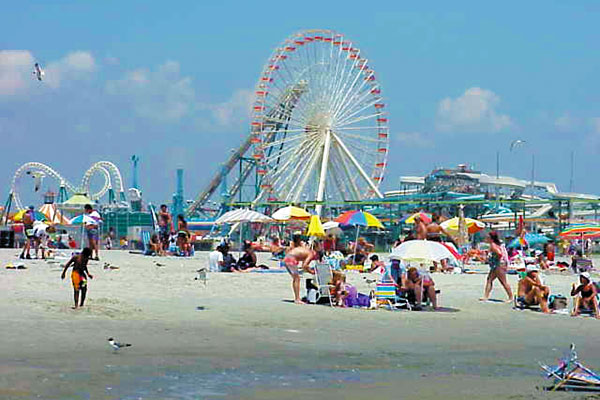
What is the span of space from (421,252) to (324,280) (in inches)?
56.3

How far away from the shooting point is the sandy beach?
273 inches

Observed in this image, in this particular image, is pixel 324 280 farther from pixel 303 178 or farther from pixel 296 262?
pixel 303 178

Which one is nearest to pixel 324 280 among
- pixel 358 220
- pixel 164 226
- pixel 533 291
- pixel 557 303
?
pixel 533 291

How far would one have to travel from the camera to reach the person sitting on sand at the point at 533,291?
13492 mm

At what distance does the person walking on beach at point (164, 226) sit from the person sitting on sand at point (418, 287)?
12.3m

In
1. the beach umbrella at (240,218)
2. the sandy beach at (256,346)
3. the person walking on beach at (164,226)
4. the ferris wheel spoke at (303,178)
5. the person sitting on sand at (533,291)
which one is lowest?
the sandy beach at (256,346)

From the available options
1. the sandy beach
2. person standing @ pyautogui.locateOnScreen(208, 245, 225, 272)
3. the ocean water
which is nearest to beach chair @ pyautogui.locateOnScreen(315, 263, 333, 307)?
the sandy beach

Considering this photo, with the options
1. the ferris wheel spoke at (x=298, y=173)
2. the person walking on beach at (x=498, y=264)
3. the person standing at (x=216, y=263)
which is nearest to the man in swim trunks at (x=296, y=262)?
the person walking on beach at (x=498, y=264)

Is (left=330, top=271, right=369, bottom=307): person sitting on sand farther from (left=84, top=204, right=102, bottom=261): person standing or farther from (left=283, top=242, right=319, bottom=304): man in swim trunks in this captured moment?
(left=84, top=204, right=102, bottom=261): person standing

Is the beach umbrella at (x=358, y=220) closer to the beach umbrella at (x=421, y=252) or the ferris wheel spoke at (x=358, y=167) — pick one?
the beach umbrella at (x=421, y=252)

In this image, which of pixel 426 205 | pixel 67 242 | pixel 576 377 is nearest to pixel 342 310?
pixel 576 377

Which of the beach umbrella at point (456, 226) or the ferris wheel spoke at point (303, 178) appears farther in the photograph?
the ferris wheel spoke at point (303, 178)

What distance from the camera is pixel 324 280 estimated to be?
44.1 feet

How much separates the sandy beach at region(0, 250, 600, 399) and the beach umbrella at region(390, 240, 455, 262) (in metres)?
0.77
